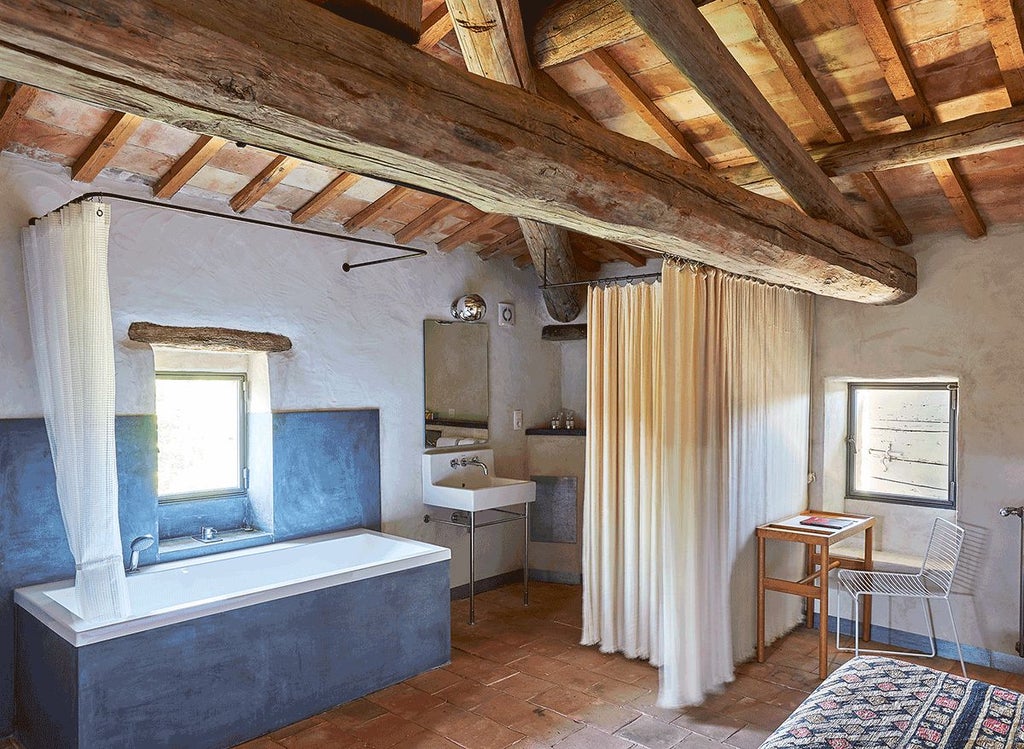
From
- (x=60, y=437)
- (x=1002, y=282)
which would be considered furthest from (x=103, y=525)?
(x=1002, y=282)

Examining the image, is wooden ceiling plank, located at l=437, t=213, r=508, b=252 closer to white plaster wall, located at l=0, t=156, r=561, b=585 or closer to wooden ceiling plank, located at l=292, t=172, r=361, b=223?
white plaster wall, located at l=0, t=156, r=561, b=585

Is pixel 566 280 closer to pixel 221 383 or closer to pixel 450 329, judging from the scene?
pixel 450 329

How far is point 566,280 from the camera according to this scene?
203 inches

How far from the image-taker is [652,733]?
332 cm

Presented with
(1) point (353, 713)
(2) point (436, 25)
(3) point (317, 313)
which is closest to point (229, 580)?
(1) point (353, 713)

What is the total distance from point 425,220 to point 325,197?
2.38ft

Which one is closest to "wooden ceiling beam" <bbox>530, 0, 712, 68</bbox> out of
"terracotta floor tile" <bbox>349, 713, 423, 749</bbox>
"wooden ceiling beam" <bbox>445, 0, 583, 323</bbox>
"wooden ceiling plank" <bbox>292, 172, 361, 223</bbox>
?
"wooden ceiling beam" <bbox>445, 0, 583, 323</bbox>

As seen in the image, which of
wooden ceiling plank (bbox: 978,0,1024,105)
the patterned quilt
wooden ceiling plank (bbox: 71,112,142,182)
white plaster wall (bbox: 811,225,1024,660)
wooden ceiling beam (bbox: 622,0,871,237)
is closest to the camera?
the patterned quilt

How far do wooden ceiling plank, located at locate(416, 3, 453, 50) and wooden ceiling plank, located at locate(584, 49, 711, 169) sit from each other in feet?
2.24

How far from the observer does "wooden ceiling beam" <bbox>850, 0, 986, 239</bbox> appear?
288 cm

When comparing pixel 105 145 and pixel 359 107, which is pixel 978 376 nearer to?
pixel 359 107

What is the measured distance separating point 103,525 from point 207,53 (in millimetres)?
2188

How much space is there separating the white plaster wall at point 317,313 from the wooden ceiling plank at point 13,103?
1.07 feet

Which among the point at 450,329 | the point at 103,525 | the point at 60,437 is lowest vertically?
the point at 103,525
